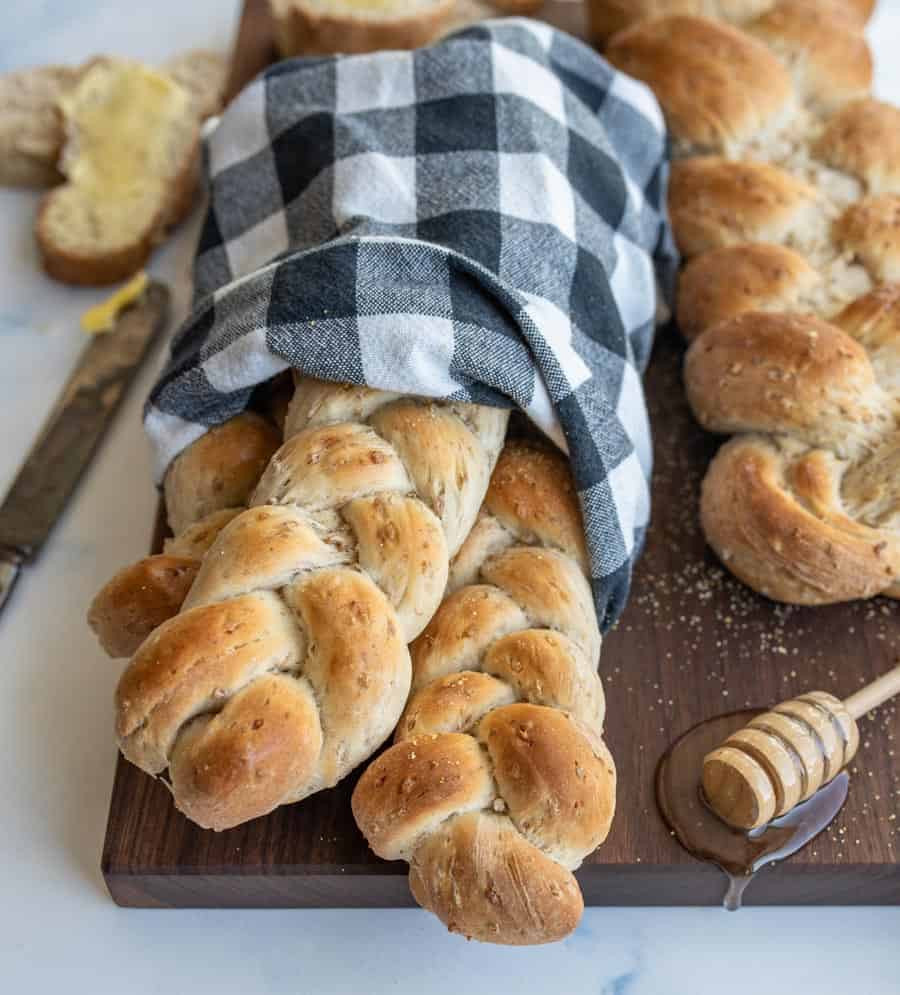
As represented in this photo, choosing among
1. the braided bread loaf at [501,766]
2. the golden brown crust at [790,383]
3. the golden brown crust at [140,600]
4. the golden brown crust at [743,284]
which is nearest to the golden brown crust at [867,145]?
the golden brown crust at [743,284]

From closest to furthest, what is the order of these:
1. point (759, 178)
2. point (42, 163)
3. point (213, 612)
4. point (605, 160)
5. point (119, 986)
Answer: point (213, 612) → point (119, 986) → point (605, 160) → point (759, 178) → point (42, 163)

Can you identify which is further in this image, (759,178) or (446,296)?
(759,178)

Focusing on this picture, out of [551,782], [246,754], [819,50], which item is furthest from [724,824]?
[819,50]

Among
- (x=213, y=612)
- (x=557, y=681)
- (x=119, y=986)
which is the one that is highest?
(x=213, y=612)

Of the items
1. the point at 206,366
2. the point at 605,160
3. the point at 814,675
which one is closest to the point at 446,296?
the point at 206,366

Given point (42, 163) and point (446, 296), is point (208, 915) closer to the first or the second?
point (446, 296)
